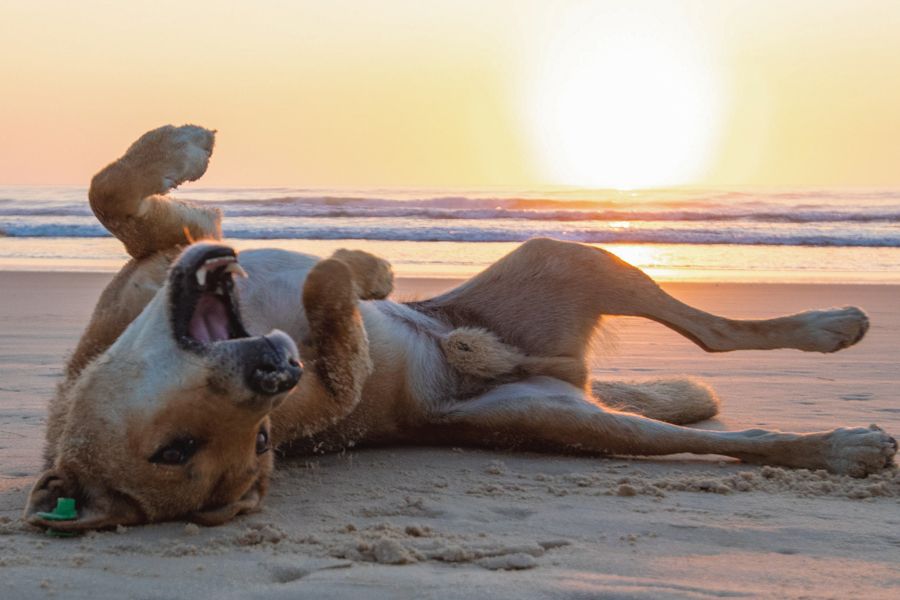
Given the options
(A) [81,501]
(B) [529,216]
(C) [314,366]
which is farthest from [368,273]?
(B) [529,216]

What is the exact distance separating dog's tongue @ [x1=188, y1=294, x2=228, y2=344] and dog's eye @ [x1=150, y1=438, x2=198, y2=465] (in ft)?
1.14

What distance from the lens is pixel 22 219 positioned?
76.4 ft

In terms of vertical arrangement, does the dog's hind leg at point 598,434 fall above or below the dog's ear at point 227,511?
above

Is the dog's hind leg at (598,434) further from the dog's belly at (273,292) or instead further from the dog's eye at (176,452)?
the dog's eye at (176,452)

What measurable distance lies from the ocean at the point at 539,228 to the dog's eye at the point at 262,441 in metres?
9.81

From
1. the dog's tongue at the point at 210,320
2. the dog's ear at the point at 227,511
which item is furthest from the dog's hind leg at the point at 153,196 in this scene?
the dog's ear at the point at 227,511

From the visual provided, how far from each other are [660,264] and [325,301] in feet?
37.4

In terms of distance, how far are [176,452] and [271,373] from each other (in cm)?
44

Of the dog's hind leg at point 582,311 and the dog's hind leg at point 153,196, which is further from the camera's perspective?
the dog's hind leg at point 582,311

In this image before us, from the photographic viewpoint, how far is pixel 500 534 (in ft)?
11.4

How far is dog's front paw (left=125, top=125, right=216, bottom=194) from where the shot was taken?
4.69 meters

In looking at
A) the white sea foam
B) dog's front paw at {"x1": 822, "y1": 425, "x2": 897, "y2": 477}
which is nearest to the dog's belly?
dog's front paw at {"x1": 822, "y1": 425, "x2": 897, "y2": 477}

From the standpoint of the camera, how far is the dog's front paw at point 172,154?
185 inches

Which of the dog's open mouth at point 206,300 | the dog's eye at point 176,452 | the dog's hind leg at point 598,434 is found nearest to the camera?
the dog's eye at point 176,452
